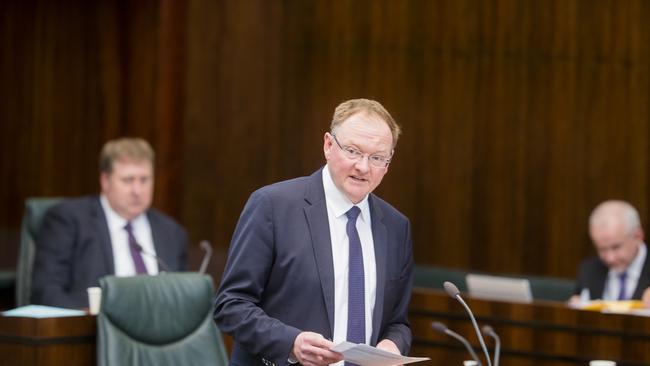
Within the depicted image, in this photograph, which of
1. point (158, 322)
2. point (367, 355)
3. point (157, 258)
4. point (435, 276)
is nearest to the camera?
point (367, 355)

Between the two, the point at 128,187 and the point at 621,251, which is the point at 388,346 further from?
the point at 621,251

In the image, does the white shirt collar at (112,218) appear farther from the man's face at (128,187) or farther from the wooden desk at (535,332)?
the wooden desk at (535,332)

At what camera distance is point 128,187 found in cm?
587

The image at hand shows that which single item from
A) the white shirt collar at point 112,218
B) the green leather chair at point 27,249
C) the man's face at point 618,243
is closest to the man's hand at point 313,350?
the white shirt collar at point 112,218

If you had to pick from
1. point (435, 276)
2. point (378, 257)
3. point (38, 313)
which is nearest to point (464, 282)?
point (435, 276)

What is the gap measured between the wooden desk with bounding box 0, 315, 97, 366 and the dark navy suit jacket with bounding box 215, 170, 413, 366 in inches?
46.0

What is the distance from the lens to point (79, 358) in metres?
4.44

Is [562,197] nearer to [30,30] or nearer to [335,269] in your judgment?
[30,30]

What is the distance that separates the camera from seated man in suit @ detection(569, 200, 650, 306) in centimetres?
623

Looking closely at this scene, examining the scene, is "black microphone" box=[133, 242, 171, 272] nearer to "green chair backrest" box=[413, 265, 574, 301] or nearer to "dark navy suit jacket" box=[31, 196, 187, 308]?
"dark navy suit jacket" box=[31, 196, 187, 308]

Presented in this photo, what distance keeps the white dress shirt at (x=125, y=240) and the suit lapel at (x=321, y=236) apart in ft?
8.35

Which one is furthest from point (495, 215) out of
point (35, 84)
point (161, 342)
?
point (161, 342)

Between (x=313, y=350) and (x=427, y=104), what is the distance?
15.8 feet

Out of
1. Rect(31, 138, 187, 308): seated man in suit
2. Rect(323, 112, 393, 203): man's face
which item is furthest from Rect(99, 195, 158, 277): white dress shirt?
Rect(323, 112, 393, 203): man's face
